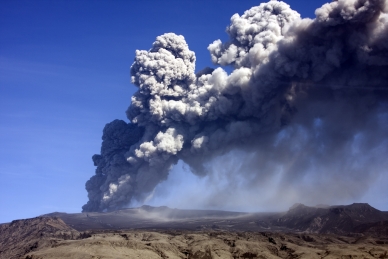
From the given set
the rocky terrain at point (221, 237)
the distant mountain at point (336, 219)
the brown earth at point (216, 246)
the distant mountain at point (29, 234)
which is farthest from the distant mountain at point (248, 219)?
the brown earth at point (216, 246)

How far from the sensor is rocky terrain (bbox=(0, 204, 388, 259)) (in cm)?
4597

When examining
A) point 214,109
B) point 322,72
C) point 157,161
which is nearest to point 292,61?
point 322,72

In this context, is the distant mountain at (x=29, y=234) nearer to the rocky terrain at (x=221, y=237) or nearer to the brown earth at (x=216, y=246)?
the rocky terrain at (x=221, y=237)

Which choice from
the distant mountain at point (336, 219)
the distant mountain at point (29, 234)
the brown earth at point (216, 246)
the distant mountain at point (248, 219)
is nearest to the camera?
the brown earth at point (216, 246)

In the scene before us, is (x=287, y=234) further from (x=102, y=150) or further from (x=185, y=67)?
(x=102, y=150)

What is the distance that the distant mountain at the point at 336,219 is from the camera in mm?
55219


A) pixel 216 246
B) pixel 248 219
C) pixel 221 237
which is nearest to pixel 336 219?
pixel 248 219

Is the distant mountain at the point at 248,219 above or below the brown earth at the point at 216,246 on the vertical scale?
above

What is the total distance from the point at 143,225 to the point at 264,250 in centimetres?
2469

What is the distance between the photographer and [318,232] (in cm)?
5606

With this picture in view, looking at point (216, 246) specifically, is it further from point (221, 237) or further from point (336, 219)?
point (336, 219)

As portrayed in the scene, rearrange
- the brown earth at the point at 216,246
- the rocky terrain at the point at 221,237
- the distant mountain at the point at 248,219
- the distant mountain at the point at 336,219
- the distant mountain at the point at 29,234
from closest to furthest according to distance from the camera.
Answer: the brown earth at the point at 216,246
the rocky terrain at the point at 221,237
the distant mountain at the point at 29,234
the distant mountain at the point at 336,219
the distant mountain at the point at 248,219

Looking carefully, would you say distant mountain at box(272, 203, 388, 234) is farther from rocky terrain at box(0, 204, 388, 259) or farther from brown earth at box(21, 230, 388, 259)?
brown earth at box(21, 230, 388, 259)

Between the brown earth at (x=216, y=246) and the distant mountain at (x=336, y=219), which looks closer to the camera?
the brown earth at (x=216, y=246)
